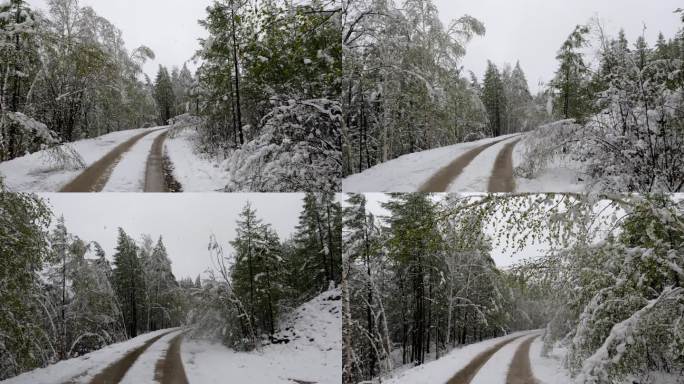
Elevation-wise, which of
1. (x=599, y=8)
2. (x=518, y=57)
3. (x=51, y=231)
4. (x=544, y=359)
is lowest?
(x=544, y=359)

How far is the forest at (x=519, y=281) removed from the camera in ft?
9.00

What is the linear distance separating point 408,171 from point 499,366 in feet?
4.29

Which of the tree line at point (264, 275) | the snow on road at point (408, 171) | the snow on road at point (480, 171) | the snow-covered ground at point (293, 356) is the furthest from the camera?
the tree line at point (264, 275)

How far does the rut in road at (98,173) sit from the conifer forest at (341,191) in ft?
0.04

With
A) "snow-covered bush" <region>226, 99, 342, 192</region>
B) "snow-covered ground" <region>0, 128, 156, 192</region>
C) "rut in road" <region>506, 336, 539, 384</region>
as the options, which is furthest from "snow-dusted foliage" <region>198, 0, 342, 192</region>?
"rut in road" <region>506, 336, 539, 384</region>

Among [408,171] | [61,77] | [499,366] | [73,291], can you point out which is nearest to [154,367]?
[73,291]

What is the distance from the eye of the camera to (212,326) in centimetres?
321

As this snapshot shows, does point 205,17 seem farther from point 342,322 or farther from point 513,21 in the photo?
point 342,322

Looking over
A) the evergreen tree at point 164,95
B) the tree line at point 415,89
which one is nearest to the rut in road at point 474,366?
the tree line at point 415,89

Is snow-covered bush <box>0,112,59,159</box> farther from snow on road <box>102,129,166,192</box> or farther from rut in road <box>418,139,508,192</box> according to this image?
rut in road <box>418,139,508,192</box>

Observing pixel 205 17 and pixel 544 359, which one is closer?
pixel 205 17

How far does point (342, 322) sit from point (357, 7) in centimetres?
219

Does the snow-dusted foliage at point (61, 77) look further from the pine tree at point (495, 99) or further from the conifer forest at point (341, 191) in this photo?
the pine tree at point (495, 99)

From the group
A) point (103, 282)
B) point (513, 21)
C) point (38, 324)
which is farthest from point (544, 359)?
point (38, 324)
